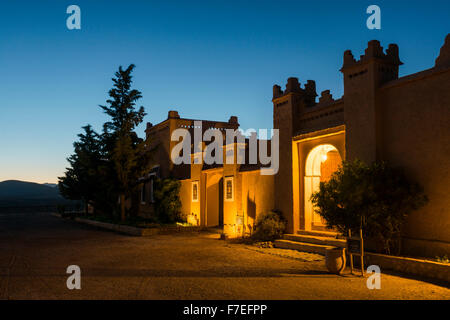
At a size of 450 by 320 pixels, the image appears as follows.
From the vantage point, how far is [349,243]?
1069 centimetres

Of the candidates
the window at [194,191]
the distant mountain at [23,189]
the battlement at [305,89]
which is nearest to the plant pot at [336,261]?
the battlement at [305,89]

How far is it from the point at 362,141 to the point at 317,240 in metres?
3.66

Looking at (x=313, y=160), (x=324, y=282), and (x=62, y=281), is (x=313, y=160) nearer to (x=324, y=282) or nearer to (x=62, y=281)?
(x=324, y=282)

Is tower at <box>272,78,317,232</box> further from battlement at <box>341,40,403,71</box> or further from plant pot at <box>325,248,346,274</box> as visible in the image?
plant pot at <box>325,248,346,274</box>

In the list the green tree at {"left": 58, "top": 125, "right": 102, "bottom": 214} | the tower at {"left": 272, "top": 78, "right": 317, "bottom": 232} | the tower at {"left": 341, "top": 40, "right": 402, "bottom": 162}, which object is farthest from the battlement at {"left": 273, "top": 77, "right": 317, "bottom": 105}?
the green tree at {"left": 58, "top": 125, "right": 102, "bottom": 214}

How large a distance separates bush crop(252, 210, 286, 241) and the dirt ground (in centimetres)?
81

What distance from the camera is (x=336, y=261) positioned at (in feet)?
28.3

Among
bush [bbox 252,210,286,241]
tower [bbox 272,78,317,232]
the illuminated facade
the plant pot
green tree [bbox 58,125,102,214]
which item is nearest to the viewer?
the plant pot

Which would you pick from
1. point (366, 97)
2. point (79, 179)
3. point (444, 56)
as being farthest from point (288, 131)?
point (79, 179)

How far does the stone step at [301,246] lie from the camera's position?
455 inches

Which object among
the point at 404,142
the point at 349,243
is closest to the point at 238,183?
the point at 349,243

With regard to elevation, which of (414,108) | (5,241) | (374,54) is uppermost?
(374,54)

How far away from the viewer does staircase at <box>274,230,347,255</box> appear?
11.6 metres
